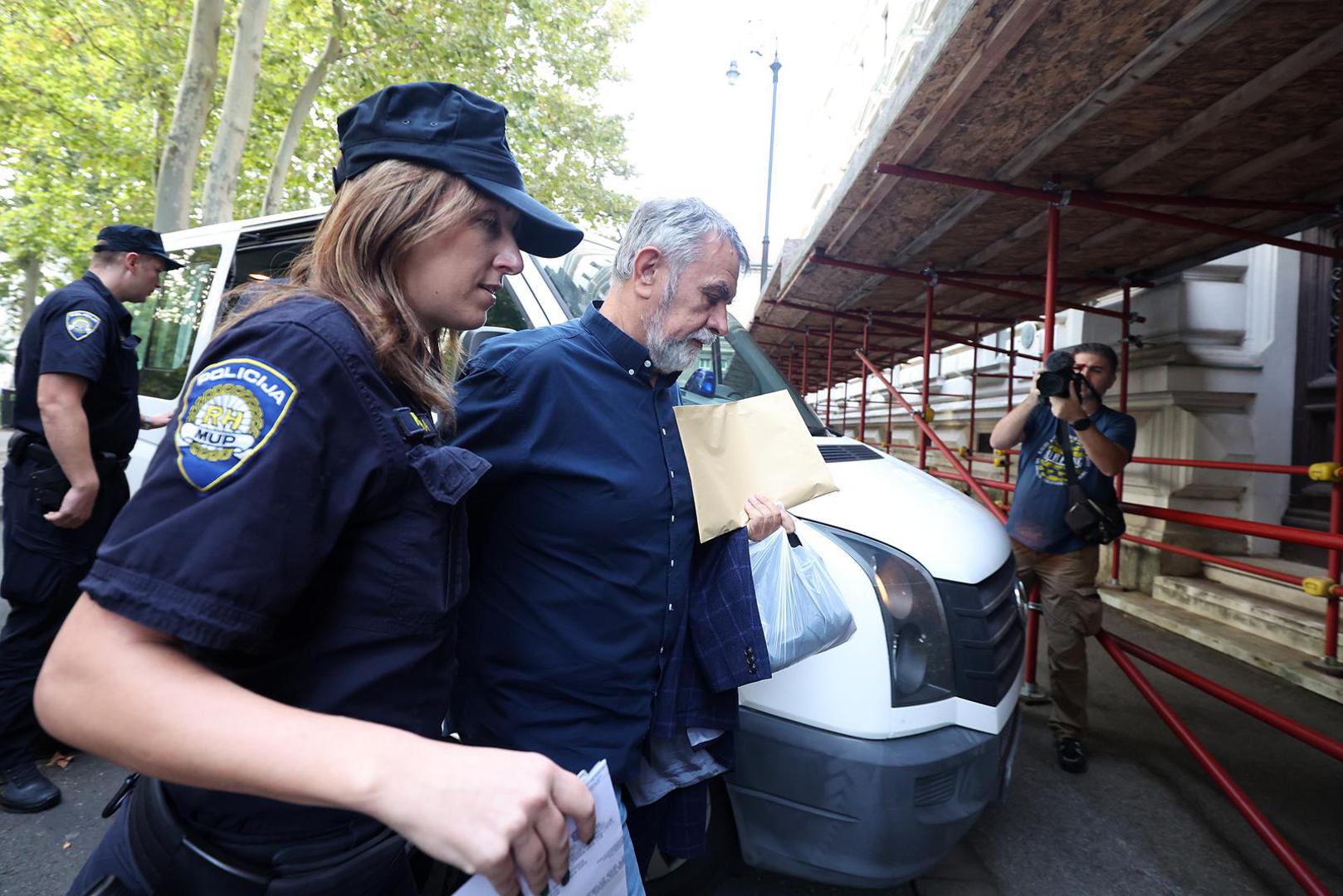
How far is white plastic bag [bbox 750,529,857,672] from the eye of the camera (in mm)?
1755

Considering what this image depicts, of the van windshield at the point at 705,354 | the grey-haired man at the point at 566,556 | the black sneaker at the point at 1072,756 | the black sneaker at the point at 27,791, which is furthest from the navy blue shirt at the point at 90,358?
the black sneaker at the point at 1072,756

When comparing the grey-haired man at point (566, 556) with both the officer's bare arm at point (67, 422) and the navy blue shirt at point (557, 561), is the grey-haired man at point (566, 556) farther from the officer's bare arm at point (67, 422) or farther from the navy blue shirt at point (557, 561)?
the officer's bare arm at point (67, 422)

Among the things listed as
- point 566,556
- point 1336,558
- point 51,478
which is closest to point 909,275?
point 1336,558

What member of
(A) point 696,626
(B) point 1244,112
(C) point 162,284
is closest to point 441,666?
(A) point 696,626

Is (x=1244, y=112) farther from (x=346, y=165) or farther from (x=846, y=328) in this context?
(x=846, y=328)

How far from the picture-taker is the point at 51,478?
2891 millimetres

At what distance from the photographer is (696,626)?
1.58 metres

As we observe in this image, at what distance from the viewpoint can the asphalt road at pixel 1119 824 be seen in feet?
8.44

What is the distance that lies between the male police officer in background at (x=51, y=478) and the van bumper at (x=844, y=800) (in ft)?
8.69

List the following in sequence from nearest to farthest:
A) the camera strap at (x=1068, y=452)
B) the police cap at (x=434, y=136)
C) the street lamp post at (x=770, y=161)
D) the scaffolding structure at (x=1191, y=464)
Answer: the police cap at (x=434, y=136), the scaffolding structure at (x=1191, y=464), the camera strap at (x=1068, y=452), the street lamp post at (x=770, y=161)

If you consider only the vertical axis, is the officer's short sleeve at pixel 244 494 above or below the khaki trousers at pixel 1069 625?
above

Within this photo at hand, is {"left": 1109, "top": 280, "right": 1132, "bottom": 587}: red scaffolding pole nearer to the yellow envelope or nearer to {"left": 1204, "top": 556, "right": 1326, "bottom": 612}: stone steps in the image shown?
{"left": 1204, "top": 556, "right": 1326, "bottom": 612}: stone steps

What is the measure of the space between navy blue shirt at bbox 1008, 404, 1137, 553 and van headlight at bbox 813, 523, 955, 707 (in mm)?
1958

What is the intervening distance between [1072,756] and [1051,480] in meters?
1.29
